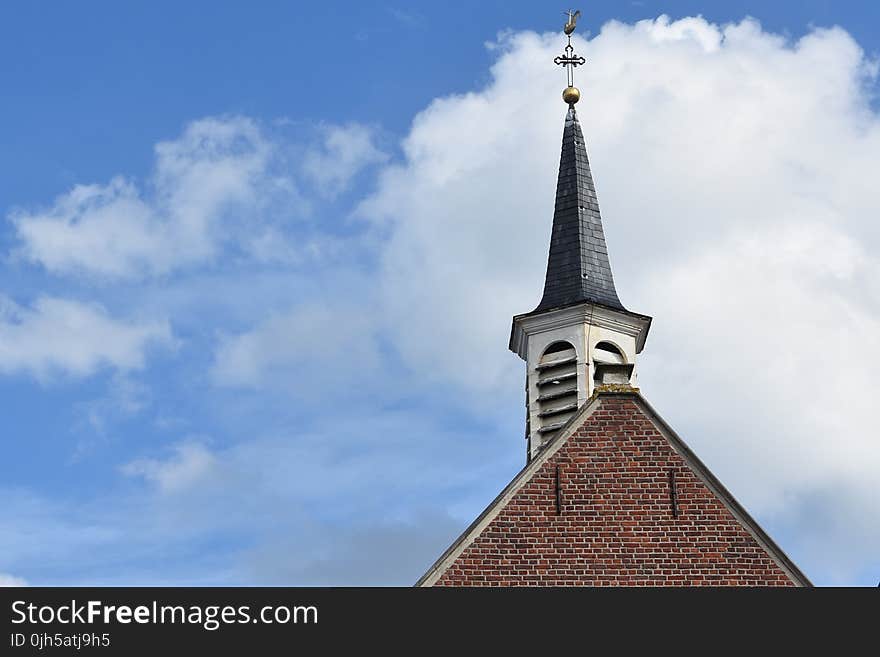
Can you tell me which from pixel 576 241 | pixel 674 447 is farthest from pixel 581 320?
pixel 674 447

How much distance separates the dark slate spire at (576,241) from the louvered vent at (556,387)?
1061 mm

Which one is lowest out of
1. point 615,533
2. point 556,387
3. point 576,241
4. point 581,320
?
point 615,533

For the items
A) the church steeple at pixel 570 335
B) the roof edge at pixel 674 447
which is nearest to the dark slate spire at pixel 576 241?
the church steeple at pixel 570 335

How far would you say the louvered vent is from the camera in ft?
90.8

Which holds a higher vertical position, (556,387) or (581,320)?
(581,320)

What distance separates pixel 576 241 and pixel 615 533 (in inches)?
511

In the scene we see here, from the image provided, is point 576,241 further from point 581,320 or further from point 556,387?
point 556,387

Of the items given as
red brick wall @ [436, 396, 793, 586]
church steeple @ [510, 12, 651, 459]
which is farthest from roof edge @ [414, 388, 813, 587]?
church steeple @ [510, 12, 651, 459]

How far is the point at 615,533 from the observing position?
1870 centimetres

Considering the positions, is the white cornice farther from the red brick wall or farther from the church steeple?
the red brick wall
